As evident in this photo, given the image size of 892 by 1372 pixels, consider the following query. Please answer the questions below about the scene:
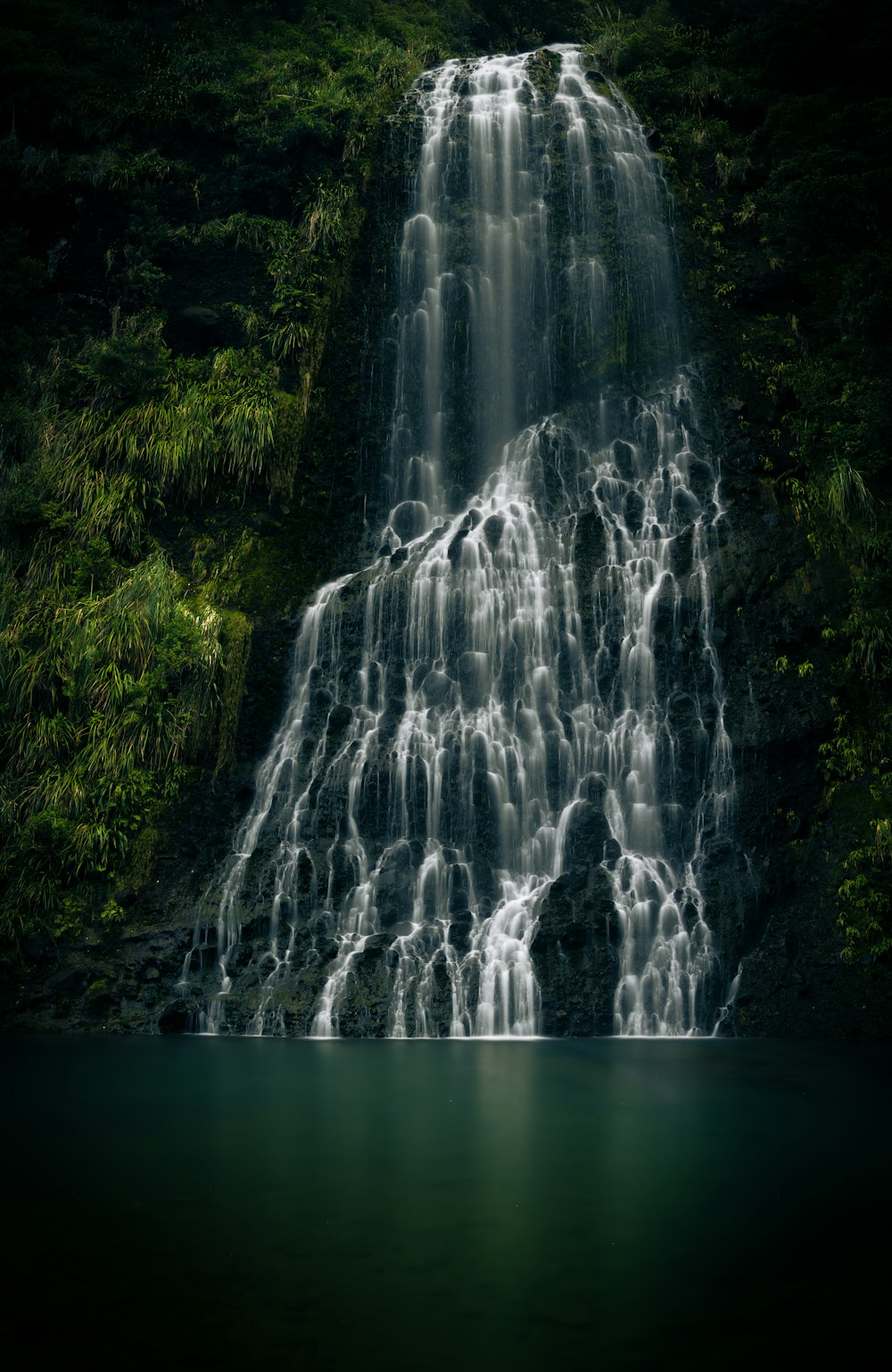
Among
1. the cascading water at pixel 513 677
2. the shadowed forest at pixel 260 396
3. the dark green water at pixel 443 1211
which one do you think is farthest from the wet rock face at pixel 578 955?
the shadowed forest at pixel 260 396

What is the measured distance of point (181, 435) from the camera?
17750 mm

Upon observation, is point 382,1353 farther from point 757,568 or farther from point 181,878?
point 757,568

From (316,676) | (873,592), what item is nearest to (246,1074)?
(316,676)

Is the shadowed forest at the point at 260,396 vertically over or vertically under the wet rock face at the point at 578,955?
over

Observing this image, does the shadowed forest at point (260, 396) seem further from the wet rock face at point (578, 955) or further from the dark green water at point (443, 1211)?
the dark green water at point (443, 1211)

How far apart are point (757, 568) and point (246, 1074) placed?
33.2 feet

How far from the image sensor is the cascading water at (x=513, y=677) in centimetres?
1277

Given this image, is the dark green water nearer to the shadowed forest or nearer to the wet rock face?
the wet rock face

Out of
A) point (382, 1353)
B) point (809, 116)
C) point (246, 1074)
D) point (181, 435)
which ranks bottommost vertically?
point (382, 1353)

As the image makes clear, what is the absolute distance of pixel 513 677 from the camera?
50.0 ft

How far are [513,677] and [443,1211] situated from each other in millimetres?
9437

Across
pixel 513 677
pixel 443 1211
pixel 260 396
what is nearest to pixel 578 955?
pixel 513 677

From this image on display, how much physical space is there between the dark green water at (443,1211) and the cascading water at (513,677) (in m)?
2.08

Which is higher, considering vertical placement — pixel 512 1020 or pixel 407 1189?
pixel 512 1020
